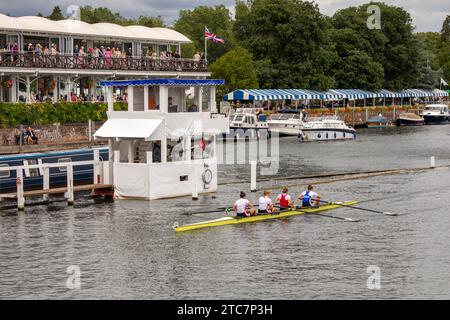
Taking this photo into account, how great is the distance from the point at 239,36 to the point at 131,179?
93916mm

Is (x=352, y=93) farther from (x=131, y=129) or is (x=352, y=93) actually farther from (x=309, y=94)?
(x=131, y=129)

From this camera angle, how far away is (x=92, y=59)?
91.8 metres

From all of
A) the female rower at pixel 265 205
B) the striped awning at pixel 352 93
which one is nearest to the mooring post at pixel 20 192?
the female rower at pixel 265 205

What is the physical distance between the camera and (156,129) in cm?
5341

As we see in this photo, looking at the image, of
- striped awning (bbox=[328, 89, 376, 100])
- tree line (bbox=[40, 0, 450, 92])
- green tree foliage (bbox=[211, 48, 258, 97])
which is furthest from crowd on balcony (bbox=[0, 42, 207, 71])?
striped awning (bbox=[328, 89, 376, 100])

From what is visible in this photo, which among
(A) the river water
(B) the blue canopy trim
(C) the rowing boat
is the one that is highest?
(B) the blue canopy trim

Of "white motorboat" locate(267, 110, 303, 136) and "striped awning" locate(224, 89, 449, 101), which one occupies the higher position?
"striped awning" locate(224, 89, 449, 101)

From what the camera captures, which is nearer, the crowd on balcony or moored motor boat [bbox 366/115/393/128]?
the crowd on balcony

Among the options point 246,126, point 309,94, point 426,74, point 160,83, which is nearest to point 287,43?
point 309,94

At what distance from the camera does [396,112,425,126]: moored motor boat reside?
147m

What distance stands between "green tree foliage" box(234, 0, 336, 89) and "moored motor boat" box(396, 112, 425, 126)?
1447 cm

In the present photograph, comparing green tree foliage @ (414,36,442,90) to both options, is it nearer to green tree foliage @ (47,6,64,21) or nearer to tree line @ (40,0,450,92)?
tree line @ (40,0,450,92)
